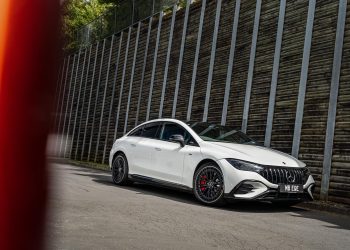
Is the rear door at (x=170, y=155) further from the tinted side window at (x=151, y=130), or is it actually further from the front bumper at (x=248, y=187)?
the front bumper at (x=248, y=187)

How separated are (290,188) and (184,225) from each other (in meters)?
2.59

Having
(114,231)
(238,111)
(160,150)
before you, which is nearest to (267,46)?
(238,111)

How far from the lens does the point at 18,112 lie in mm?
960

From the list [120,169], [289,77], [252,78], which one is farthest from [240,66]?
[120,169]

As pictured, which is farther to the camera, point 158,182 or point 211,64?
point 211,64

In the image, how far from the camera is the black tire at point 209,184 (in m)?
7.86

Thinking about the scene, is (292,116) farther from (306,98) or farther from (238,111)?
(238,111)

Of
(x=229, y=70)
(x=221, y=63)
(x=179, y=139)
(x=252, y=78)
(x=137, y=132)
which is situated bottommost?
(x=179, y=139)

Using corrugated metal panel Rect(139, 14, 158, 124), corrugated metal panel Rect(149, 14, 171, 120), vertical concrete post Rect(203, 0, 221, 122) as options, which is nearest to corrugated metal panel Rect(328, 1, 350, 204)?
vertical concrete post Rect(203, 0, 221, 122)

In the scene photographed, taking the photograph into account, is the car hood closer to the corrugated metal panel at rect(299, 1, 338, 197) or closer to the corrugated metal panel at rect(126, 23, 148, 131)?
the corrugated metal panel at rect(299, 1, 338, 197)

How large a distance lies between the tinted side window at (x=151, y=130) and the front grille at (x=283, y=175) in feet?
9.41

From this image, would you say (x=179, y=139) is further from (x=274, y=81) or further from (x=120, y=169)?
(x=274, y=81)

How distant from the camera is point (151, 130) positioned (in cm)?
1012

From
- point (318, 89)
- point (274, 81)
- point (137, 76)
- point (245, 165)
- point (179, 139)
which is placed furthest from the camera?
point (137, 76)
